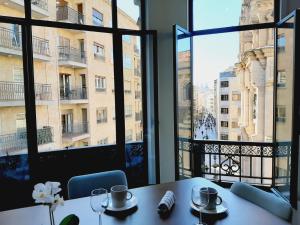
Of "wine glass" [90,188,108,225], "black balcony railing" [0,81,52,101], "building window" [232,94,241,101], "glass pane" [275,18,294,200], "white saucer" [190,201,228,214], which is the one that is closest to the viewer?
"wine glass" [90,188,108,225]

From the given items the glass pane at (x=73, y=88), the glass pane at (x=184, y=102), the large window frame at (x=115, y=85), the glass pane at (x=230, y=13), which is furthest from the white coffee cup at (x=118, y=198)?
the glass pane at (x=230, y=13)

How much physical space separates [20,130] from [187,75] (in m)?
2.27

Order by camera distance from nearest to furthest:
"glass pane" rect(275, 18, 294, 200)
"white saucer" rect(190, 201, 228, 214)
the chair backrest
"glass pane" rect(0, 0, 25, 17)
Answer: "white saucer" rect(190, 201, 228, 214) → the chair backrest → "glass pane" rect(0, 0, 25, 17) → "glass pane" rect(275, 18, 294, 200)

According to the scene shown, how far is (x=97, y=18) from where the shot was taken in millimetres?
3334

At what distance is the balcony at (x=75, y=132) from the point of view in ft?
11.0

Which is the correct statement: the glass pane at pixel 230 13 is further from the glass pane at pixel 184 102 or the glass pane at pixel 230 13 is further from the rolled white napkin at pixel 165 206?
the rolled white napkin at pixel 165 206

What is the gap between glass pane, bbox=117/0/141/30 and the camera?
3.46m

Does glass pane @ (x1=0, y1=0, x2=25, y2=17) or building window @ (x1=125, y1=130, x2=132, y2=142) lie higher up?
glass pane @ (x1=0, y1=0, x2=25, y2=17)

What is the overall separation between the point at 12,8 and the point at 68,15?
1.98 ft

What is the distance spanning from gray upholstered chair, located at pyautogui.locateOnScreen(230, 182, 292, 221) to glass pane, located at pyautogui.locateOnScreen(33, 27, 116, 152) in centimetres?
222

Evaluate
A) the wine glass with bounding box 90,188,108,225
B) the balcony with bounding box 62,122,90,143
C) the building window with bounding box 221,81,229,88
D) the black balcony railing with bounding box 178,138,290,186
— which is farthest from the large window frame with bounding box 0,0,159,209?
the wine glass with bounding box 90,188,108,225

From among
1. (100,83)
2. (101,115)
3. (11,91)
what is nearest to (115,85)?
(100,83)

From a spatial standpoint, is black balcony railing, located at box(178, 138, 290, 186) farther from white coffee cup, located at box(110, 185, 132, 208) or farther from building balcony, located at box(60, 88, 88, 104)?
white coffee cup, located at box(110, 185, 132, 208)

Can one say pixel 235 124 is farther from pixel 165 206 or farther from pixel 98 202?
pixel 98 202
